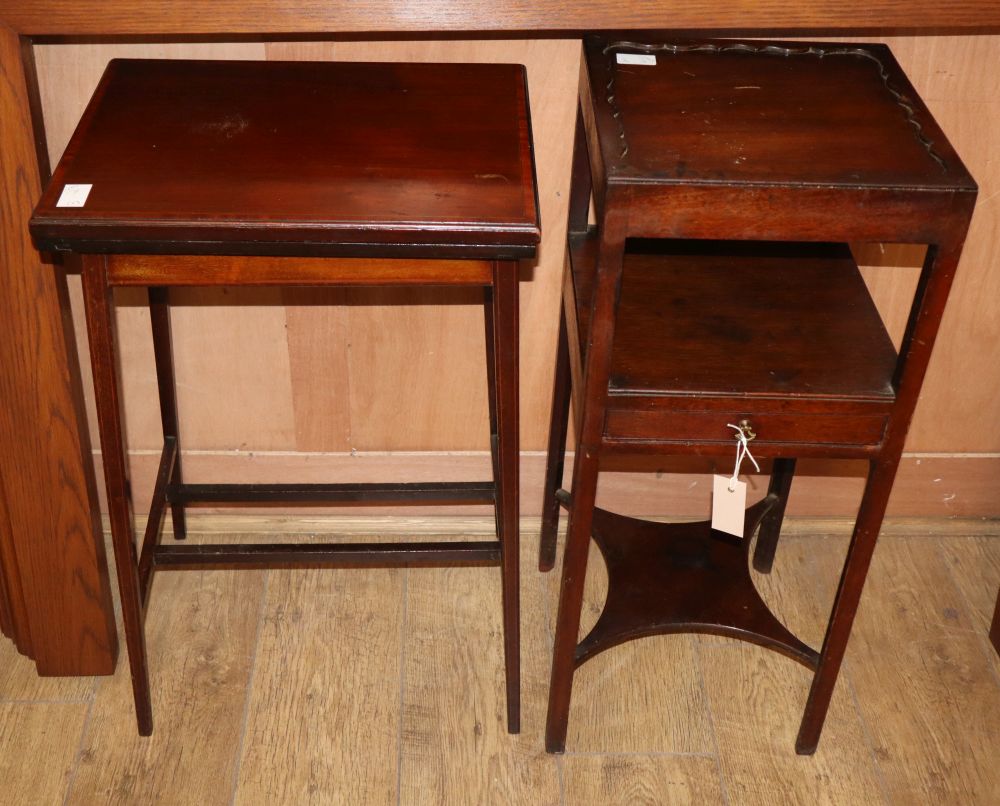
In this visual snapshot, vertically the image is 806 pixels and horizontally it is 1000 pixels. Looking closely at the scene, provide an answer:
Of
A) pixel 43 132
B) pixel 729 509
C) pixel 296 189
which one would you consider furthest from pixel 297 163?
pixel 729 509

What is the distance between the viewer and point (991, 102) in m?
1.51

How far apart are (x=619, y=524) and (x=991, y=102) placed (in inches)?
31.3

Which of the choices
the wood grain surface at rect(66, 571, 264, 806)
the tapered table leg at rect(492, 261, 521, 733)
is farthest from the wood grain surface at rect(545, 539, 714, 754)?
the wood grain surface at rect(66, 571, 264, 806)

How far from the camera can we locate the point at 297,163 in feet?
3.90

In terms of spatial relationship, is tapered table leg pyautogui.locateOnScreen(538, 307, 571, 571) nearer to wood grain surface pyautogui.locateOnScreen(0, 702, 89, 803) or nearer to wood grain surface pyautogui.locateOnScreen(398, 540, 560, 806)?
wood grain surface pyautogui.locateOnScreen(398, 540, 560, 806)

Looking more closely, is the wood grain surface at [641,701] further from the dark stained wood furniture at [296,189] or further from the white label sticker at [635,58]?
the white label sticker at [635,58]

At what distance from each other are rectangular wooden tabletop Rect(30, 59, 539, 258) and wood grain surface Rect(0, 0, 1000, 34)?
0.07 meters

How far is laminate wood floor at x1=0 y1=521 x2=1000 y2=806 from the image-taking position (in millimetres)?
1527

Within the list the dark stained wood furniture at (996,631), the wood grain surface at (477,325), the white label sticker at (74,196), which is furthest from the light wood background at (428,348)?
the white label sticker at (74,196)

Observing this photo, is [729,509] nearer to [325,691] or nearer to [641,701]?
[641,701]

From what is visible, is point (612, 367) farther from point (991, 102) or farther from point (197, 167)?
point (991, 102)

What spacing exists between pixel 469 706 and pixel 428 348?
0.53 meters

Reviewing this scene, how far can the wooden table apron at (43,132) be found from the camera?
1275 mm

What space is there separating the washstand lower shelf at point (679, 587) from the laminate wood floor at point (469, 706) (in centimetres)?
12
